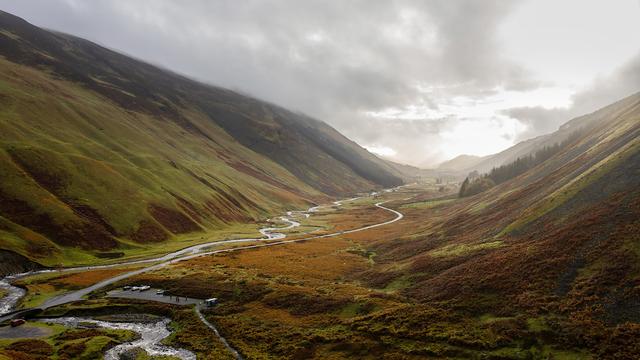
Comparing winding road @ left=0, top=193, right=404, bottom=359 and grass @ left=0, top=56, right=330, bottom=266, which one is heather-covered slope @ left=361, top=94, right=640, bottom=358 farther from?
grass @ left=0, top=56, right=330, bottom=266

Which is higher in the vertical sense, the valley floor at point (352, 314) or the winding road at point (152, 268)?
the valley floor at point (352, 314)

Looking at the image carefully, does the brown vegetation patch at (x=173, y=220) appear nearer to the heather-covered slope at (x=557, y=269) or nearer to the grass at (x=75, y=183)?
the grass at (x=75, y=183)

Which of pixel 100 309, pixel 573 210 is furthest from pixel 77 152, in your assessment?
pixel 573 210

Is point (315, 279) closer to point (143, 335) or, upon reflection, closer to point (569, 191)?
point (143, 335)

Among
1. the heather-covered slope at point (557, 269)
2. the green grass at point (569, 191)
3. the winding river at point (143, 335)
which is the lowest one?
the winding river at point (143, 335)

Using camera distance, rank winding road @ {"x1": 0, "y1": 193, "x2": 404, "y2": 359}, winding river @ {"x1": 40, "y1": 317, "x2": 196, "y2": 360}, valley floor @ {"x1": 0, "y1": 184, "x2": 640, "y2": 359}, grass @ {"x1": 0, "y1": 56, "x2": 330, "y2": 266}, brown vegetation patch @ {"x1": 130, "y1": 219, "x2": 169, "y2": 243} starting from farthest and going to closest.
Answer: brown vegetation patch @ {"x1": 130, "y1": 219, "x2": 169, "y2": 243}
grass @ {"x1": 0, "y1": 56, "x2": 330, "y2": 266}
winding road @ {"x1": 0, "y1": 193, "x2": 404, "y2": 359}
winding river @ {"x1": 40, "y1": 317, "x2": 196, "y2": 360}
valley floor @ {"x1": 0, "y1": 184, "x2": 640, "y2": 359}

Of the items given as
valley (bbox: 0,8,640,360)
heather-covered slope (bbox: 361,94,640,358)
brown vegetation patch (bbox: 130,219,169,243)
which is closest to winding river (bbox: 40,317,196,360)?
valley (bbox: 0,8,640,360)

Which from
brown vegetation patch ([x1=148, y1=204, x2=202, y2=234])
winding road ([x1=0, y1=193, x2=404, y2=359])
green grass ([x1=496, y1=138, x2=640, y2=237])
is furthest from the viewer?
brown vegetation patch ([x1=148, y1=204, x2=202, y2=234])

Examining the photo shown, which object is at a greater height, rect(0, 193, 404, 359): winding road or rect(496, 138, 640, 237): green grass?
rect(496, 138, 640, 237): green grass

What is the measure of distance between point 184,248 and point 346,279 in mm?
64816

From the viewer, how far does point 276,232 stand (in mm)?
179375

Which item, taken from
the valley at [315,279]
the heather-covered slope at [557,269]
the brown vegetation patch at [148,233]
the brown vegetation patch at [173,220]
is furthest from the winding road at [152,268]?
the heather-covered slope at [557,269]

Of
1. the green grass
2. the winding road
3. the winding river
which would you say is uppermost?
the green grass

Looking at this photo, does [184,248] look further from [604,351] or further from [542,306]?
[604,351]
